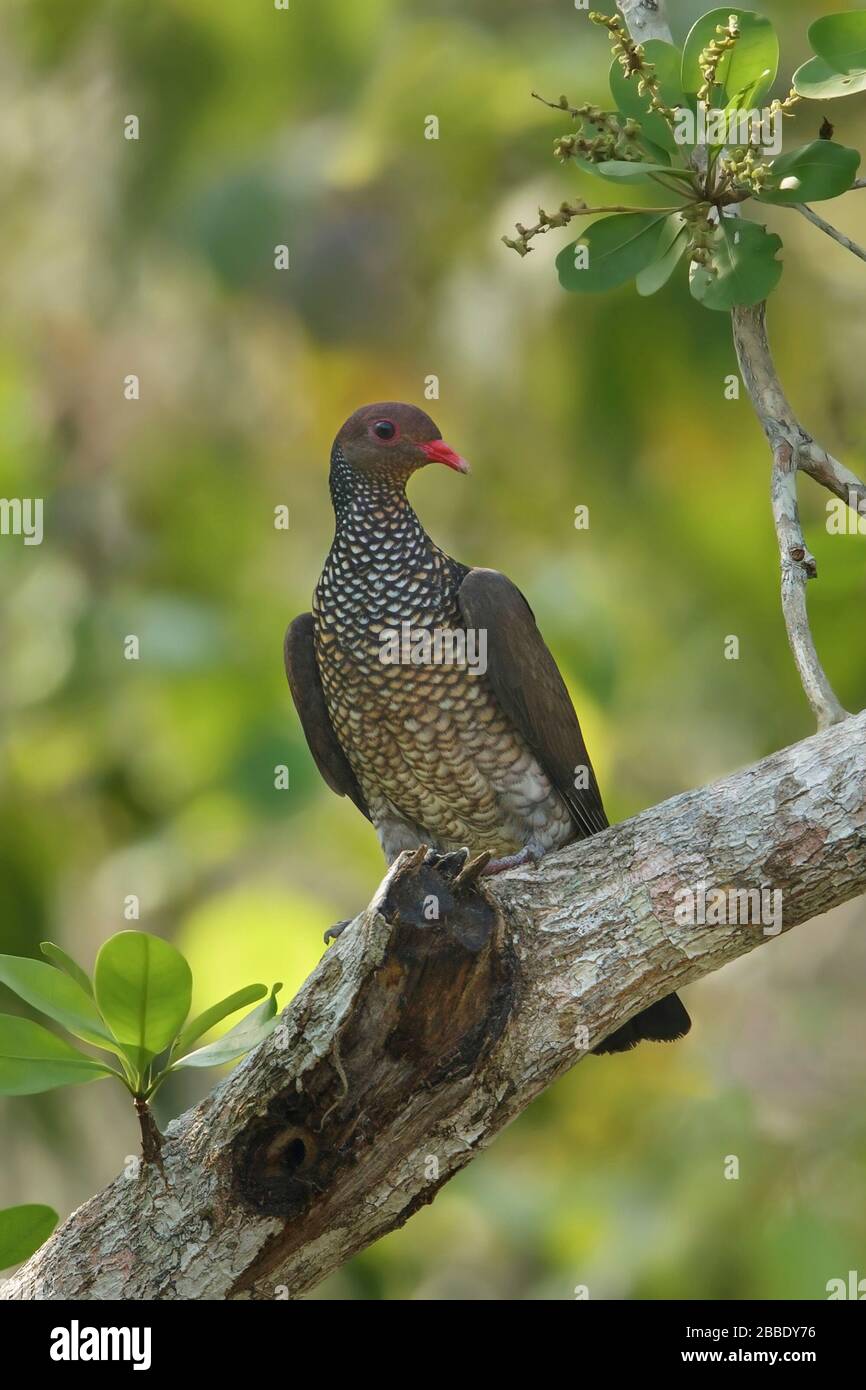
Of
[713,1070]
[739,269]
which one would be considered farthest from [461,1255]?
[739,269]

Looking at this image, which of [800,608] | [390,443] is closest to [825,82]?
[800,608]

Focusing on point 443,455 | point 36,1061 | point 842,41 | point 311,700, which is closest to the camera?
point 36,1061

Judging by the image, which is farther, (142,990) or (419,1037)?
(419,1037)

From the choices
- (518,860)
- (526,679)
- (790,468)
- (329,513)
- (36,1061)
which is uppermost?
(329,513)

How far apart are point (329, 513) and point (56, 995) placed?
406cm

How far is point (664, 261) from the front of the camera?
9.23ft

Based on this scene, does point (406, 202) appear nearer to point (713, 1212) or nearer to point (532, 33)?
point (532, 33)

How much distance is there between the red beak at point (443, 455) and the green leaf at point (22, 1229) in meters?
1.78

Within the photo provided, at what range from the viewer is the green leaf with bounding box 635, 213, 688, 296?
9.14 feet

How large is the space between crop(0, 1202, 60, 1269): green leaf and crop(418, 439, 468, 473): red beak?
1.78 meters

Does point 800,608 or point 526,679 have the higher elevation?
point 526,679

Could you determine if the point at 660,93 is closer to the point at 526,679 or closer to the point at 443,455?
the point at 443,455

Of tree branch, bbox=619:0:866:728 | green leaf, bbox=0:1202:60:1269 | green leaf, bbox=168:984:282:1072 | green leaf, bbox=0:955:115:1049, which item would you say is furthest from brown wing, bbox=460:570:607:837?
green leaf, bbox=0:1202:60:1269

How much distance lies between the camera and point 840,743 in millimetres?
2770
